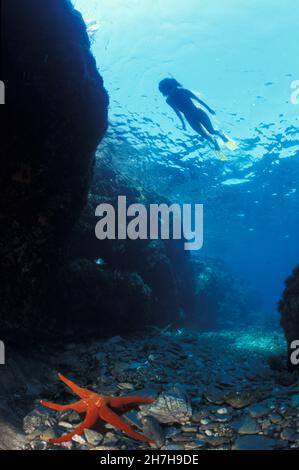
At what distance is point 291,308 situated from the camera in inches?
277

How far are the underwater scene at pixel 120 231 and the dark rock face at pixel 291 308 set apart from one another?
35 millimetres

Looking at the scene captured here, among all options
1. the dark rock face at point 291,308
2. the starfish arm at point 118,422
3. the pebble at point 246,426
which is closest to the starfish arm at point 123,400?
the starfish arm at point 118,422

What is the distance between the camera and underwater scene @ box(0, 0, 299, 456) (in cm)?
390

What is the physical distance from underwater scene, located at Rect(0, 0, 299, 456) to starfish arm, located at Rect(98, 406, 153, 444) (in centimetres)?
2

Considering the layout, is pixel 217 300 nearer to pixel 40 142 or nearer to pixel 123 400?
pixel 40 142

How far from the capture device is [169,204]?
18.9 meters

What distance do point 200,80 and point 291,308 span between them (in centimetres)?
1218

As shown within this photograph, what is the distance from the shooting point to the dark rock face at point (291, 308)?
22.5ft

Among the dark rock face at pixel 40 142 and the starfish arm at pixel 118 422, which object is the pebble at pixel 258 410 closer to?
the starfish arm at pixel 118 422

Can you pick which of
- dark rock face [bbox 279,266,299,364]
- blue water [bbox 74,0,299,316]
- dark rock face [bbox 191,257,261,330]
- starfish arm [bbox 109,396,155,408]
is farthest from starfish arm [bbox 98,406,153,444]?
dark rock face [bbox 191,257,261,330]

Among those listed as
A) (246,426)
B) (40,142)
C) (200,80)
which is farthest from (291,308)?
(200,80)
